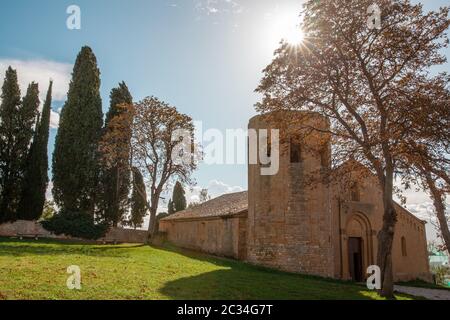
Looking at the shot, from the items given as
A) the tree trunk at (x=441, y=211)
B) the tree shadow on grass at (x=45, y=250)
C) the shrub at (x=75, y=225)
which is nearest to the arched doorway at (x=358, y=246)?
the tree trunk at (x=441, y=211)

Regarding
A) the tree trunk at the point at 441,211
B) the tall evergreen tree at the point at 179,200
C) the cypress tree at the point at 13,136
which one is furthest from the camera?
the tall evergreen tree at the point at 179,200

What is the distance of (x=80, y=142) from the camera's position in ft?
105

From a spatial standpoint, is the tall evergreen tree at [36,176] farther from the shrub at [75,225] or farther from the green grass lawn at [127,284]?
the green grass lawn at [127,284]

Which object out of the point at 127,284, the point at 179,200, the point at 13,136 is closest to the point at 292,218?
the point at 127,284

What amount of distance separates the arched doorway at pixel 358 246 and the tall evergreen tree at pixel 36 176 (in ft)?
80.7

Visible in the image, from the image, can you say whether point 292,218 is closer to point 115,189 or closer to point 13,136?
point 115,189

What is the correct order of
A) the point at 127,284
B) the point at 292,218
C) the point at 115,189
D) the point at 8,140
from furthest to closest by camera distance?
the point at 115,189 → the point at 8,140 → the point at 292,218 → the point at 127,284

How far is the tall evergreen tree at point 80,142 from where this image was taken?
103 ft

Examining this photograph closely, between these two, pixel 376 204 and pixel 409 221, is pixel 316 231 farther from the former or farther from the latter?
pixel 409 221

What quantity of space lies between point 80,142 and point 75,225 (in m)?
7.59

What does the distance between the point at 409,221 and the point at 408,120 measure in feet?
67.6

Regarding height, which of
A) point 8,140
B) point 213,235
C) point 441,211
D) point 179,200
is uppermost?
point 8,140
